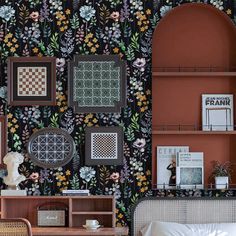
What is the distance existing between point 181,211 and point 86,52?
147 cm

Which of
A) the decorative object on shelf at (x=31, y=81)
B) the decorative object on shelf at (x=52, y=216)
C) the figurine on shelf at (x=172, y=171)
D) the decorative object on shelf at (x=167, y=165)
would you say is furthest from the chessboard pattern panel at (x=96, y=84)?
the decorative object on shelf at (x=52, y=216)

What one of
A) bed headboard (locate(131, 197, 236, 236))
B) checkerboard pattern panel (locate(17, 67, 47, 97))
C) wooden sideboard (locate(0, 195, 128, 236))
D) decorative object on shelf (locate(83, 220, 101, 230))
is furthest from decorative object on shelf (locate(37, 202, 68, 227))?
checkerboard pattern panel (locate(17, 67, 47, 97))

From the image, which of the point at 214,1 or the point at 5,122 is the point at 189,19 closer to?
the point at 214,1

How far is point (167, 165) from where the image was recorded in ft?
16.7

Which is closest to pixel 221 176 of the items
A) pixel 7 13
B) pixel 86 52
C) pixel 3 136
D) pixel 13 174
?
pixel 86 52

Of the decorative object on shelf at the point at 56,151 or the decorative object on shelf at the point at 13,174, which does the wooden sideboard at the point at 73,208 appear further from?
the decorative object on shelf at the point at 56,151

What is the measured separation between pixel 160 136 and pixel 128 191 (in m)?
0.52

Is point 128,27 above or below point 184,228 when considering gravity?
above

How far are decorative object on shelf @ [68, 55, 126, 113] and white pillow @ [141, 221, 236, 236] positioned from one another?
0.97m

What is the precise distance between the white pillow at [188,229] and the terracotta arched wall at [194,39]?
1290 mm

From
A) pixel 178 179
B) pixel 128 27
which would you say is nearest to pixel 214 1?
pixel 128 27

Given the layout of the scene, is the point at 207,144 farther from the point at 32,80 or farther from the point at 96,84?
the point at 32,80

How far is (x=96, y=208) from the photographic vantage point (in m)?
5.04

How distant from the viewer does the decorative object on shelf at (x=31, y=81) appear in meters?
5.04
